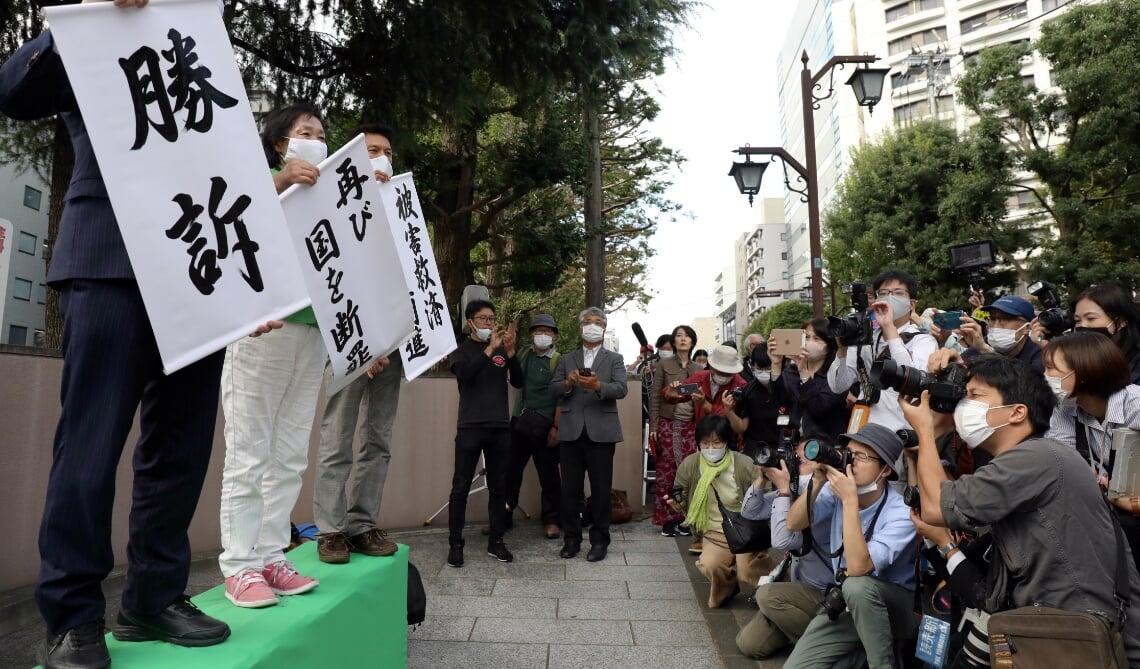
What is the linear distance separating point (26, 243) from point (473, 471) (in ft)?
89.3

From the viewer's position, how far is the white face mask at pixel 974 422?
9.10 ft

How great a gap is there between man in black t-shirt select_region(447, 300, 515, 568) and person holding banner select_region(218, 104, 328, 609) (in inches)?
112

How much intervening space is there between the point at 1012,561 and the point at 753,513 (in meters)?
1.84

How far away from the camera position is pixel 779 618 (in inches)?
148

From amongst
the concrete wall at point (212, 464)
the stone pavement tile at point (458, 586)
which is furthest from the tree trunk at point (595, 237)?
the stone pavement tile at point (458, 586)

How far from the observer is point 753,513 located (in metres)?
4.32

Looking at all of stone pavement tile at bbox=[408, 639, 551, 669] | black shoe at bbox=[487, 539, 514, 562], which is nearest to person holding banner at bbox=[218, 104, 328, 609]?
stone pavement tile at bbox=[408, 639, 551, 669]

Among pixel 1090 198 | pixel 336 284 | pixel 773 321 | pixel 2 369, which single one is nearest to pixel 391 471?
pixel 2 369

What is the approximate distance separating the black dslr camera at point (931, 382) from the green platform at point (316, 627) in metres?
2.24

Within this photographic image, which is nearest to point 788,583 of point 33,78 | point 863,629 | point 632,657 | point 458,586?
point 863,629

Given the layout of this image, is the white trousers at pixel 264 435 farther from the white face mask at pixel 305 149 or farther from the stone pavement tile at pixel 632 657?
the stone pavement tile at pixel 632 657

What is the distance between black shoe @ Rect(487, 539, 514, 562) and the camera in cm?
569

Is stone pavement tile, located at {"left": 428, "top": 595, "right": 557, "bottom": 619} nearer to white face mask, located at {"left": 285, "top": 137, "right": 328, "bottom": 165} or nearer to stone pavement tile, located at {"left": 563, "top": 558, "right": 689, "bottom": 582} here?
stone pavement tile, located at {"left": 563, "top": 558, "right": 689, "bottom": 582}

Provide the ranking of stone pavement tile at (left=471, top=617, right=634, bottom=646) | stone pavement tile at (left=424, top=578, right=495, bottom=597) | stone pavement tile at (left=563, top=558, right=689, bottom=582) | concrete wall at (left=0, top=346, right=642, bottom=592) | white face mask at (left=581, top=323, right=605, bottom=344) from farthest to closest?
white face mask at (left=581, top=323, right=605, bottom=344) → stone pavement tile at (left=563, top=558, right=689, bottom=582) → stone pavement tile at (left=424, top=578, right=495, bottom=597) → concrete wall at (left=0, top=346, right=642, bottom=592) → stone pavement tile at (left=471, top=617, right=634, bottom=646)
